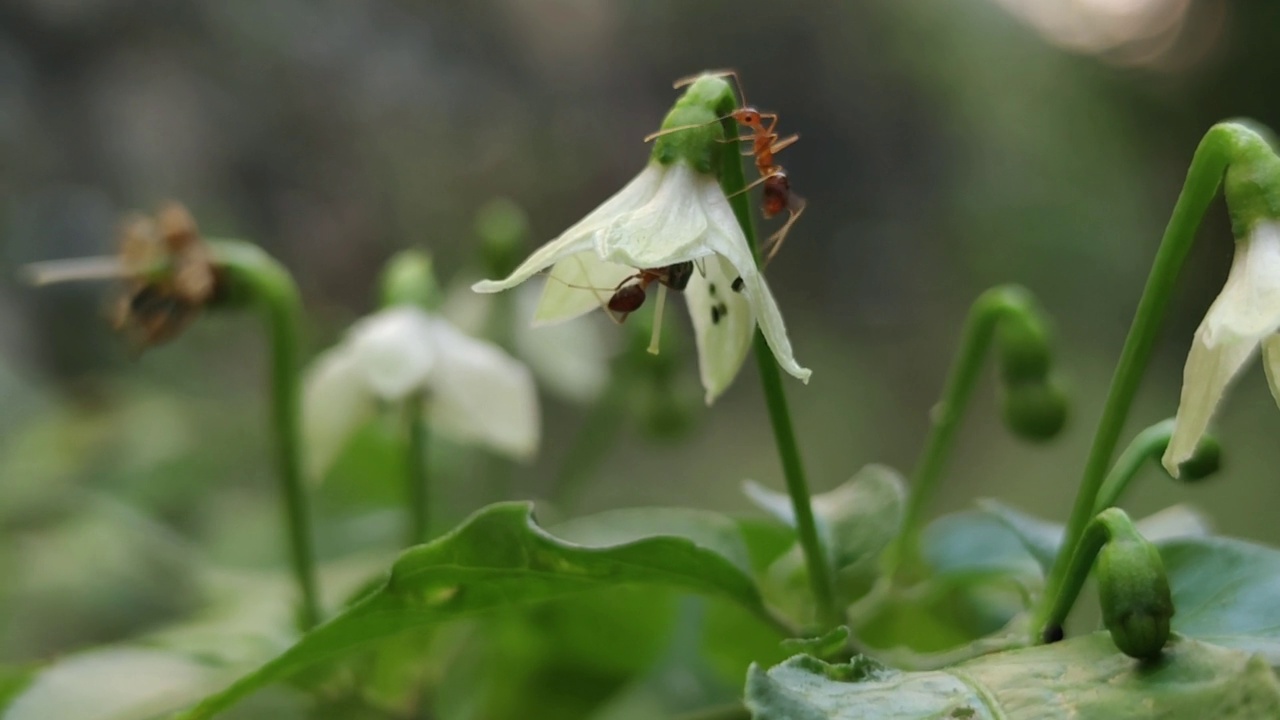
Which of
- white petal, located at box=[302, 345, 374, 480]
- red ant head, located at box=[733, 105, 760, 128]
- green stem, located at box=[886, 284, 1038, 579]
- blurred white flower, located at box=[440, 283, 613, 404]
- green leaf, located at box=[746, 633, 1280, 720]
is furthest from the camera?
blurred white flower, located at box=[440, 283, 613, 404]

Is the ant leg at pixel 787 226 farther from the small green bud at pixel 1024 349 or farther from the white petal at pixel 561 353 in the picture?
the white petal at pixel 561 353

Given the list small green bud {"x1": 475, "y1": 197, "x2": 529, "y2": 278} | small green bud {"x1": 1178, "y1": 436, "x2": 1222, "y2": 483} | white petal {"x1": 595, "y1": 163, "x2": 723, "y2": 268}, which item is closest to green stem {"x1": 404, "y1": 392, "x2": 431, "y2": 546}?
small green bud {"x1": 475, "y1": 197, "x2": 529, "y2": 278}

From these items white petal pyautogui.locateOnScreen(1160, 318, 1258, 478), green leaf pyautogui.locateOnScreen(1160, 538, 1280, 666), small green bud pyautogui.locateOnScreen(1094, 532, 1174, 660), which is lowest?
green leaf pyautogui.locateOnScreen(1160, 538, 1280, 666)

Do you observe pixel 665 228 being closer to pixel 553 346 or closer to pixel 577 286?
pixel 577 286

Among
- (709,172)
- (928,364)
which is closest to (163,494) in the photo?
(709,172)

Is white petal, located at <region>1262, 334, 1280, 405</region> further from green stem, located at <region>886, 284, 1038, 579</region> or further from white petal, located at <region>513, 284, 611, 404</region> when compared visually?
white petal, located at <region>513, 284, 611, 404</region>

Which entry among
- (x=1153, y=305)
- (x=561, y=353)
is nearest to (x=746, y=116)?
(x=1153, y=305)

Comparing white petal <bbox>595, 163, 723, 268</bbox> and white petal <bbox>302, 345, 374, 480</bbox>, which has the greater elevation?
white petal <bbox>595, 163, 723, 268</bbox>

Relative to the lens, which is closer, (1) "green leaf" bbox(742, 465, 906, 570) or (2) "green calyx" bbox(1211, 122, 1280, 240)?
(2) "green calyx" bbox(1211, 122, 1280, 240)
